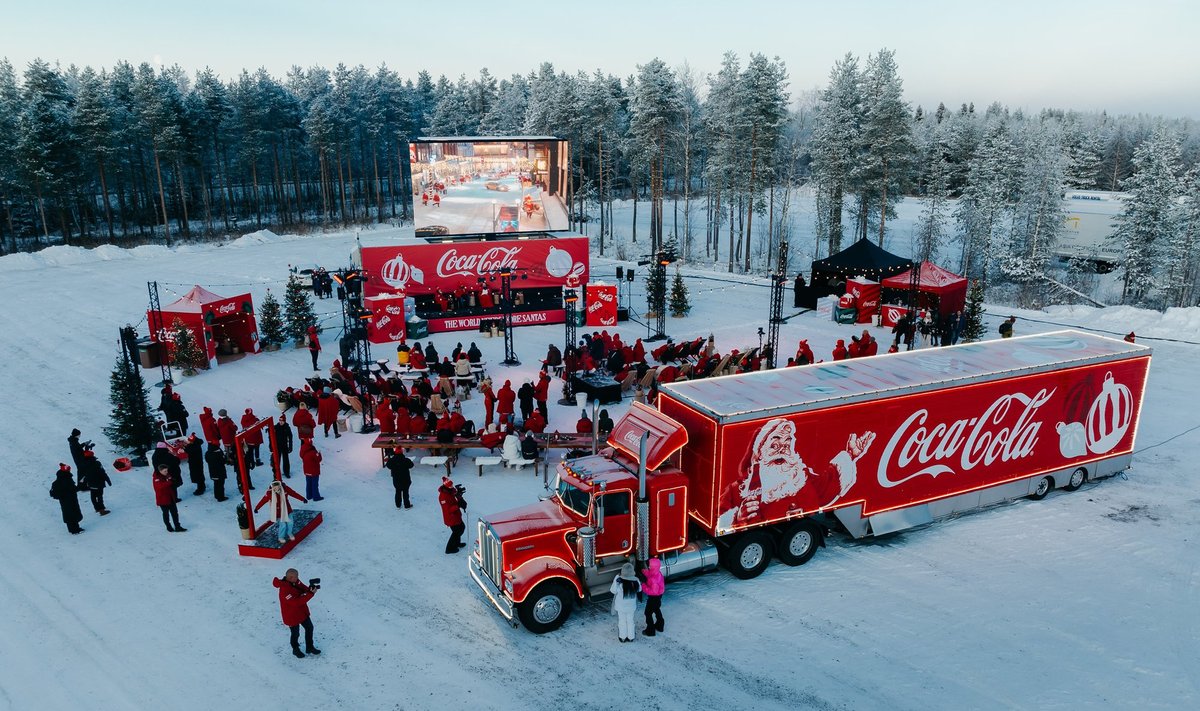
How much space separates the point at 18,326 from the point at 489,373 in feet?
63.2

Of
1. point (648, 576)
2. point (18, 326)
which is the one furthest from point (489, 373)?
point (18, 326)

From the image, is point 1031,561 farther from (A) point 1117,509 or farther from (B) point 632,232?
(B) point 632,232

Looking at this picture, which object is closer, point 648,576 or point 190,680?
point 190,680

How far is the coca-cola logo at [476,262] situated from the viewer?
28.6 meters

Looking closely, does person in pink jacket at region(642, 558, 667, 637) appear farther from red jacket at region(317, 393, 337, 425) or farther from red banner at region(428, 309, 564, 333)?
red banner at region(428, 309, 564, 333)

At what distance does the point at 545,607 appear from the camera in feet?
31.3

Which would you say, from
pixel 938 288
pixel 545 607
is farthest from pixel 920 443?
pixel 938 288

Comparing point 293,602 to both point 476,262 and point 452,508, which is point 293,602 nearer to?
point 452,508

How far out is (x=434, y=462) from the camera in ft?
48.6

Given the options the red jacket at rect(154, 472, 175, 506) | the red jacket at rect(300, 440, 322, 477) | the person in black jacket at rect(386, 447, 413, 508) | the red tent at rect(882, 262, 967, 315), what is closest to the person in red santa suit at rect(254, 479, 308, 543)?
the red jacket at rect(300, 440, 322, 477)

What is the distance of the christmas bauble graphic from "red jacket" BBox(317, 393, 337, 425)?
15.3 metres

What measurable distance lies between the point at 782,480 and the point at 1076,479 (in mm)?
6918

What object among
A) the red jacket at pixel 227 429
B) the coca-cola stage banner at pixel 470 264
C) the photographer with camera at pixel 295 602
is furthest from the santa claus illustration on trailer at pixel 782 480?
the coca-cola stage banner at pixel 470 264

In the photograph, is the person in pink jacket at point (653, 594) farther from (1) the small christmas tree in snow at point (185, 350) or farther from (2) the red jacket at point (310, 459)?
(1) the small christmas tree in snow at point (185, 350)
